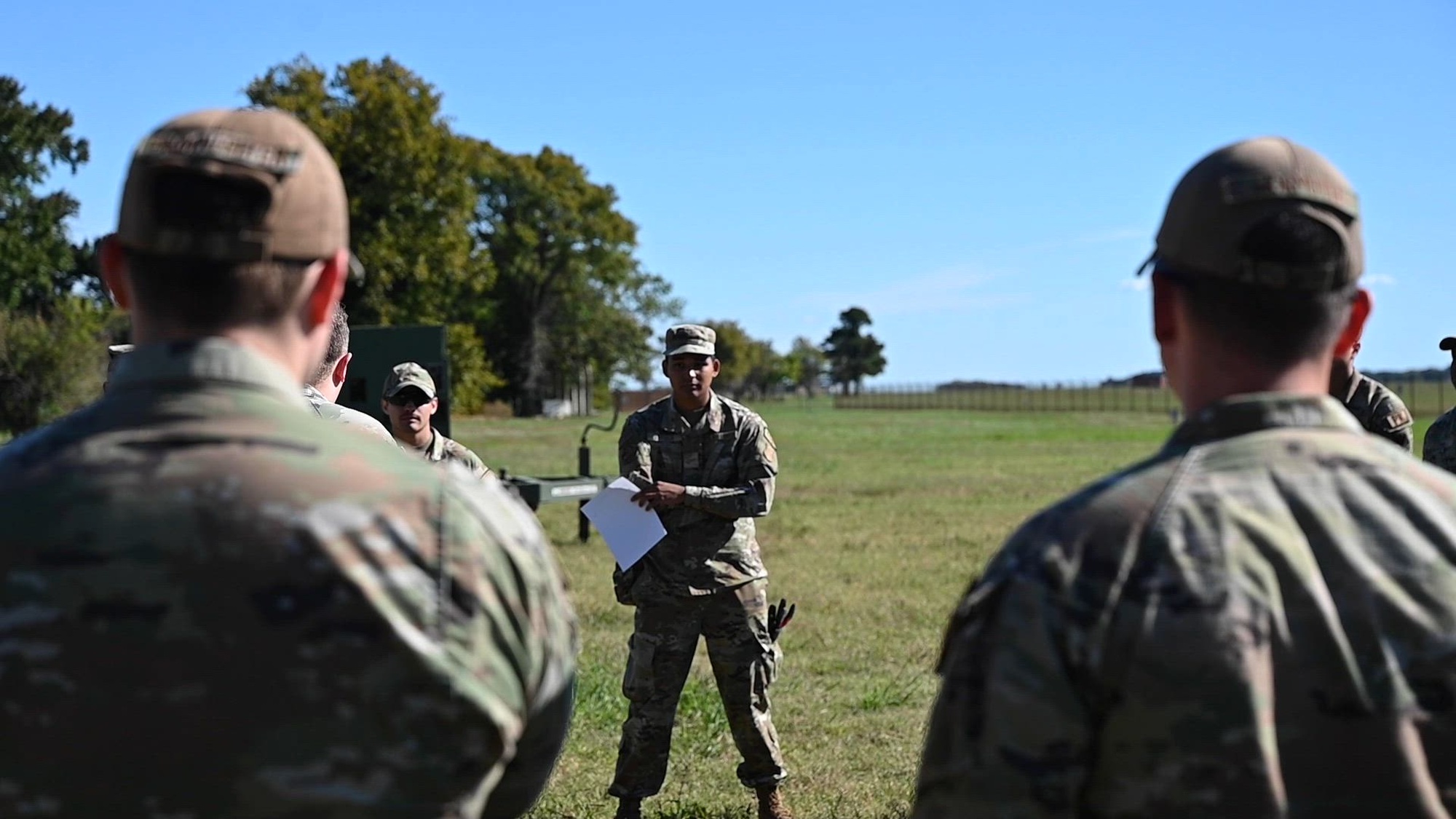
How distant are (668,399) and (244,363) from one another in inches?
198

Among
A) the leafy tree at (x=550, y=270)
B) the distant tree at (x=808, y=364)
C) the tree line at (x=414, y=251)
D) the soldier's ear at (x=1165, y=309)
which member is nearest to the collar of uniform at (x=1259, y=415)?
the soldier's ear at (x=1165, y=309)

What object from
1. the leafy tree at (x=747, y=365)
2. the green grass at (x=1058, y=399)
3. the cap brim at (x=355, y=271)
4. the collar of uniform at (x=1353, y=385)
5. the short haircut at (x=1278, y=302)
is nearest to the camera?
the short haircut at (x=1278, y=302)

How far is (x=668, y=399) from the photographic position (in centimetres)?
708

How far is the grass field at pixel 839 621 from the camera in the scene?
7055 mm

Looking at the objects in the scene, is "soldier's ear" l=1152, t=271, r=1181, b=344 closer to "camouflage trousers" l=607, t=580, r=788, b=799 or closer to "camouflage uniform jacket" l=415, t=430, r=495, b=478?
"camouflage trousers" l=607, t=580, r=788, b=799

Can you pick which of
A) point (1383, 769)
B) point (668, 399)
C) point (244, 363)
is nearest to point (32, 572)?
point (244, 363)

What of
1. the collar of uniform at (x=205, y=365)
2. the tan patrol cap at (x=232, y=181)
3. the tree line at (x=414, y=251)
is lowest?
the collar of uniform at (x=205, y=365)

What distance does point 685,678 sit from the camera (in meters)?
6.59

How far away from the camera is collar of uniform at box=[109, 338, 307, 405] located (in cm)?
206

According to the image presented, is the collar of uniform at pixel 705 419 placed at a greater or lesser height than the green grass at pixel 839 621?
greater

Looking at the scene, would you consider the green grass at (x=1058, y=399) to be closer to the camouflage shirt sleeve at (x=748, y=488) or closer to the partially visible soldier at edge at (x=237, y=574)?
the camouflage shirt sleeve at (x=748, y=488)

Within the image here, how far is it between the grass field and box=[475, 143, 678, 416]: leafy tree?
131 feet

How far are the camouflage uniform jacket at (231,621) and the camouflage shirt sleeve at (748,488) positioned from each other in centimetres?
447

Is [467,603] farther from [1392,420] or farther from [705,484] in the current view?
[1392,420]
